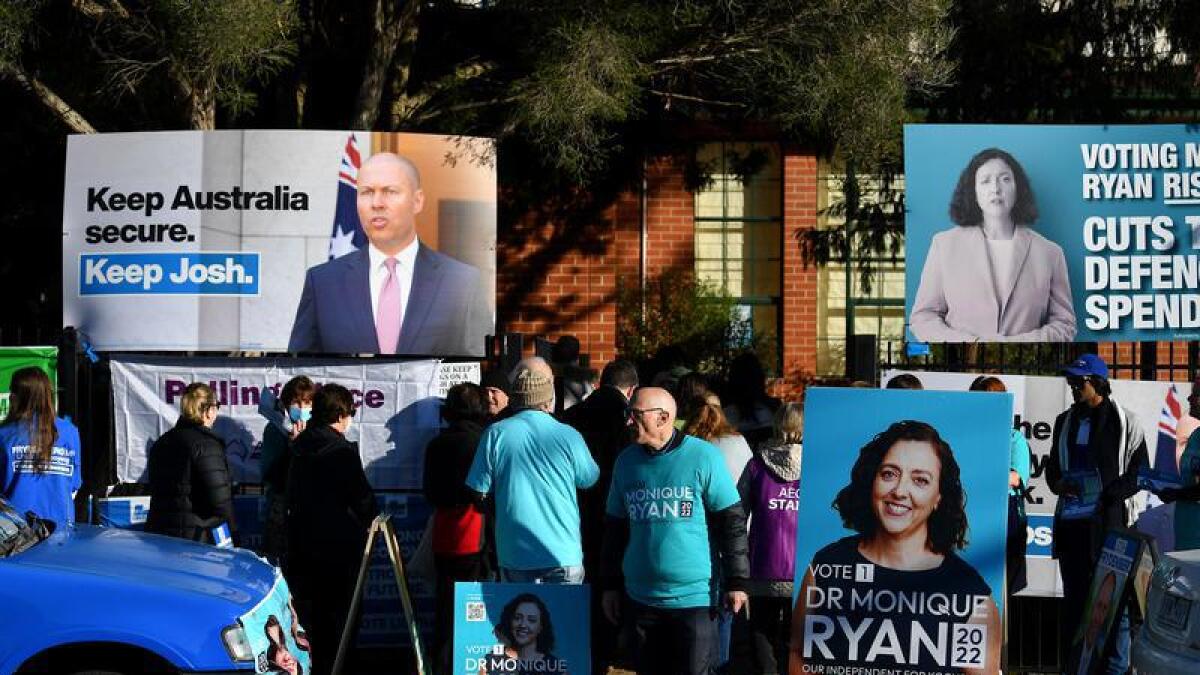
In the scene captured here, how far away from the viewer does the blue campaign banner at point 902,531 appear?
7.70 metres

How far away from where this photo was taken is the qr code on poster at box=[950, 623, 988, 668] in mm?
7648

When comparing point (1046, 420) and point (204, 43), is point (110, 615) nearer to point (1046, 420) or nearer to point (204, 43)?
point (204, 43)

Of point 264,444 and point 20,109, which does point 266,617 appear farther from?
point 20,109

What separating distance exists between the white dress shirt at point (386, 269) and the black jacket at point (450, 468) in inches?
89.0

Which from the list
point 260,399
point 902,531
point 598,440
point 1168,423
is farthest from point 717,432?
point 1168,423

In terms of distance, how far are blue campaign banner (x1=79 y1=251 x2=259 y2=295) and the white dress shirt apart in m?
0.81

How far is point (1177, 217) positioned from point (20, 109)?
34.6ft

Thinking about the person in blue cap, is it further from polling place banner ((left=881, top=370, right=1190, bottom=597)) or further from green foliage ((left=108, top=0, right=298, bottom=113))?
green foliage ((left=108, top=0, right=298, bottom=113))

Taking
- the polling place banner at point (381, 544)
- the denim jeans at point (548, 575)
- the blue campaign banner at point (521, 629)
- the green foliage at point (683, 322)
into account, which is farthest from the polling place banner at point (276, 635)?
the green foliage at point (683, 322)

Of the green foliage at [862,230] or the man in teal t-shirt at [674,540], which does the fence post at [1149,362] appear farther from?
the man in teal t-shirt at [674,540]

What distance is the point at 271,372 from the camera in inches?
437

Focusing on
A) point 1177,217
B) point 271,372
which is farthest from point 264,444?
point 1177,217

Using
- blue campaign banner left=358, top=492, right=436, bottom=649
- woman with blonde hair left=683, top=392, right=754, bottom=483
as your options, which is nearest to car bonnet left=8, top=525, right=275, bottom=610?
woman with blonde hair left=683, top=392, right=754, bottom=483

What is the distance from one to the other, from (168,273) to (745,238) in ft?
28.4
